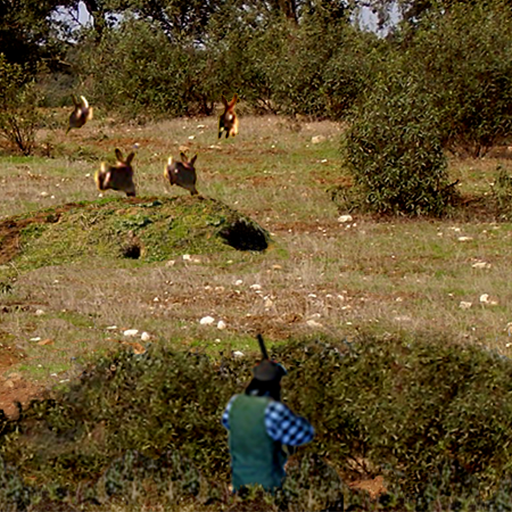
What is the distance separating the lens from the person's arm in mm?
2439

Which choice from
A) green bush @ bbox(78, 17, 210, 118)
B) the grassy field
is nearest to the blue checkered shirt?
the grassy field

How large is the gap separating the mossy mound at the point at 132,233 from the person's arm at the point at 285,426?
1085cm

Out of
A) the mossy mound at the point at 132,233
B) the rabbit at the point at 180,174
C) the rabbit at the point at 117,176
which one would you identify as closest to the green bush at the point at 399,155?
the mossy mound at the point at 132,233

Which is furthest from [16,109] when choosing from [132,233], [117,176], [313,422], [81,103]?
[117,176]

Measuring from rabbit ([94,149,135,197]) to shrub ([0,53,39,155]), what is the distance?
20952 mm

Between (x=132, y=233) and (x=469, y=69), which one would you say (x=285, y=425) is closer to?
(x=132, y=233)

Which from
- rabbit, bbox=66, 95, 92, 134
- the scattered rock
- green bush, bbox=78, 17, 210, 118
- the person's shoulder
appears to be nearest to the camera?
the person's shoulder

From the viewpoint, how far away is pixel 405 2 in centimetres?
4316

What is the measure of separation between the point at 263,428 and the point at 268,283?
890 centimetres

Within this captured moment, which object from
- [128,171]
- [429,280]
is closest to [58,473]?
[128,171]

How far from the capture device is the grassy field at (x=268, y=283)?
8906 mm

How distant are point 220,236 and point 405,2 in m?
33.0

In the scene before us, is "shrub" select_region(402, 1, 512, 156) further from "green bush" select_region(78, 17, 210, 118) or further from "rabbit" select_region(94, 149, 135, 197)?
"rabbit" select_region(94, 149, 135, 197)

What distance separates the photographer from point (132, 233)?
13719 millimetres
